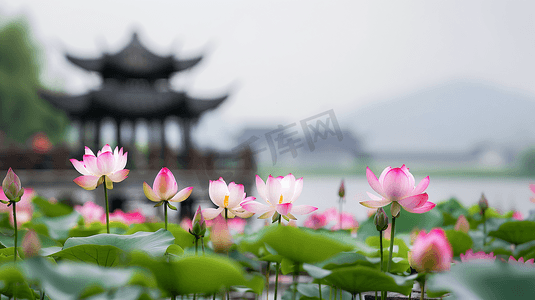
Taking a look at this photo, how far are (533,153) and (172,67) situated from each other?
4217cm

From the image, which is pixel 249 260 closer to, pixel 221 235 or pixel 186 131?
pixel 221 235

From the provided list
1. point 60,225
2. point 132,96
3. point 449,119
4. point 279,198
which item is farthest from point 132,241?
point 449,119

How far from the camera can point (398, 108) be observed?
322 ft

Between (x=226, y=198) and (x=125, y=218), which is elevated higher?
(x=226, y=198)

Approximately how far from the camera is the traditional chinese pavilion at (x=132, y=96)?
6.78 meters

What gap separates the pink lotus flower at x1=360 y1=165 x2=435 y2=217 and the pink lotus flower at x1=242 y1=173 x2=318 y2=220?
87 mm

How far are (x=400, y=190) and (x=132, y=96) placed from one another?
685 cm

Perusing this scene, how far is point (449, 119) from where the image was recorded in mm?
94438

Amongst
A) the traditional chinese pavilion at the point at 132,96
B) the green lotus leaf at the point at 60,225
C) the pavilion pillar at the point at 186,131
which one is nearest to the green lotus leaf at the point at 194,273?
the green lotus leaf at the point at 60,225

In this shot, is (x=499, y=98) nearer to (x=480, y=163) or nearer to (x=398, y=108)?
(x=398, y=108)

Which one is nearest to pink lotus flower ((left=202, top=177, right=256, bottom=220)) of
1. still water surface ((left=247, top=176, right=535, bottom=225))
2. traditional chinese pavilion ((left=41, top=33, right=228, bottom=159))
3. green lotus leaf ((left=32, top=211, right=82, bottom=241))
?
still water surface ((left=247, top=176, right=535, bottom=225))

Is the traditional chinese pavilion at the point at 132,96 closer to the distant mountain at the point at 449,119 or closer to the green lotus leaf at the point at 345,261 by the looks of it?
the green lotus leaf at the point at 345,261

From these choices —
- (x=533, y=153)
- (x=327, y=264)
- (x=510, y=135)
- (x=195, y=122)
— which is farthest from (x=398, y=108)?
(x=327, y=264)

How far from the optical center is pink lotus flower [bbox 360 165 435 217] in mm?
431
